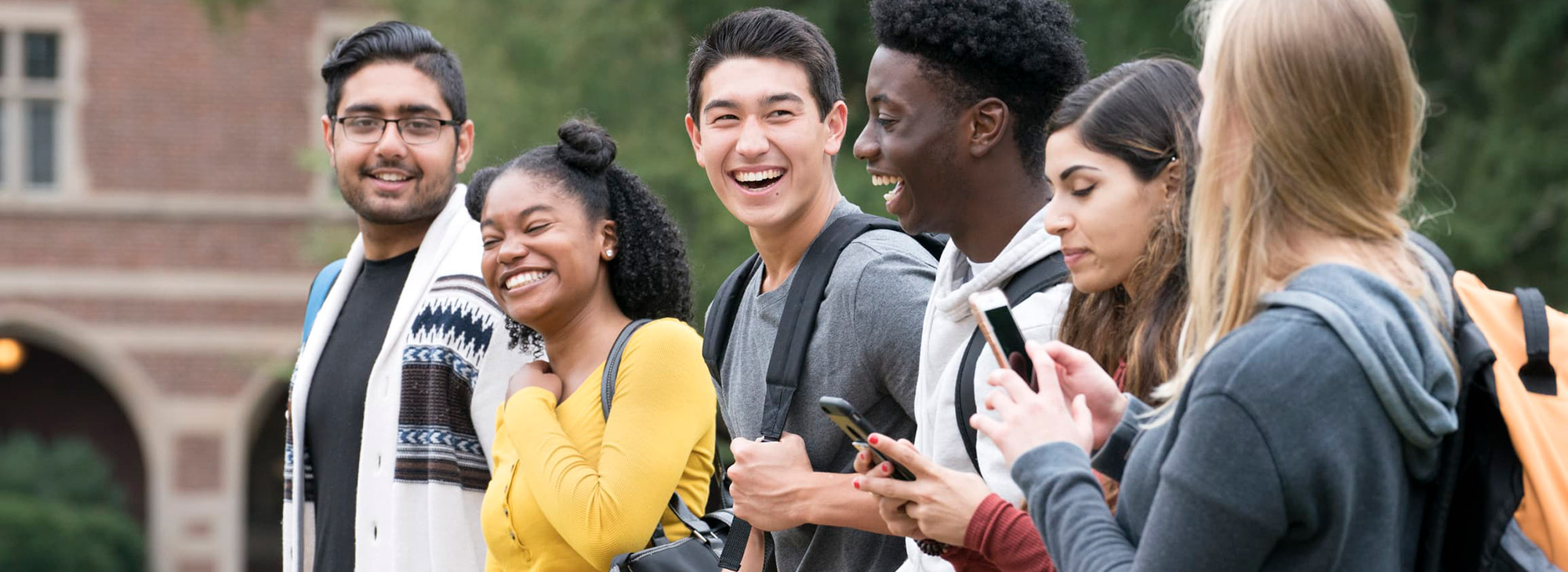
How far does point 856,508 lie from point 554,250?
3.02ft

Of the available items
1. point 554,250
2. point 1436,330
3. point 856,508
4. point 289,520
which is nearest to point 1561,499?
point 1436,330

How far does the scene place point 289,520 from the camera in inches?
156

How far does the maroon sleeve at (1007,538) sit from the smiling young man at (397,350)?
1653 mm

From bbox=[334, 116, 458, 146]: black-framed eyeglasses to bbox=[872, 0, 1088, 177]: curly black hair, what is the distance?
164 centimetres

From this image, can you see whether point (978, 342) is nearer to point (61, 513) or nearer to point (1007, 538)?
point (1007, 538)

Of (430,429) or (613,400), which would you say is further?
(430,429)

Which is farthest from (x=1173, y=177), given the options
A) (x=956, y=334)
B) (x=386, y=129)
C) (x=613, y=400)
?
(x=386, y=129)

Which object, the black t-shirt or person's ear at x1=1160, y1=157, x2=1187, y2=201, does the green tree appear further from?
person's ear at x1=1160, y1=157, x2=1187, y2=201

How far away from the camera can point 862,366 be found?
2.93 m

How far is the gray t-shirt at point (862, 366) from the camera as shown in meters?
2.91

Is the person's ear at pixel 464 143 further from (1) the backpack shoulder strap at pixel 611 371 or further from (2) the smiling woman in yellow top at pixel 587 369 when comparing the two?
→ (1) the backpack shoulder strap at pixel 611 371

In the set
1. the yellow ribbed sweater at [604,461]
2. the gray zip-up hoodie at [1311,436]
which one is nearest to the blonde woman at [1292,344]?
the gray zip-up hoodie at [1311,436]

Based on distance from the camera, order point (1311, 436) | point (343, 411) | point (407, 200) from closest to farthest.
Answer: point (1311, 436) → point (343, 411) → point (407, 200)

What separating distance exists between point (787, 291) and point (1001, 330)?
1011 mm
